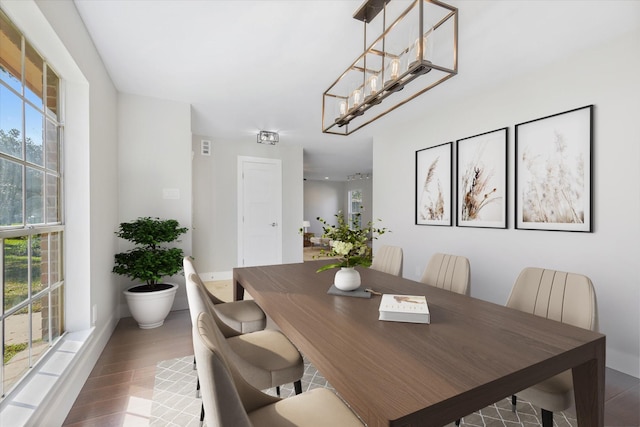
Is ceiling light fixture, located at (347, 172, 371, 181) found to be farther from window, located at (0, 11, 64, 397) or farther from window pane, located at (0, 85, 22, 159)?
window pane, located at (0, 85, 22, 159)

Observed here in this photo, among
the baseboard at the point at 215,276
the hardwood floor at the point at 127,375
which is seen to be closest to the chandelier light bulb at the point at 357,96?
the hardwood floor at the point at 127,375

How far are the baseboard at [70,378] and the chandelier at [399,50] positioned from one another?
2277 mm

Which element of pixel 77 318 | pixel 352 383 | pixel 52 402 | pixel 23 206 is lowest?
pixel 52 402

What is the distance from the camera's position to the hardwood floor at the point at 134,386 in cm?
168

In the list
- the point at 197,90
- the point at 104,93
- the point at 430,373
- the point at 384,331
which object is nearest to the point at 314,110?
the point at 197,90

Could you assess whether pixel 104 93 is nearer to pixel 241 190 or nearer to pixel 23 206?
pixel 23 206

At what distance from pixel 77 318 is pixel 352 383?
88.3 inches

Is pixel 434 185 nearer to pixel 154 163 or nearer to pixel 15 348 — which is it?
pixel 154 163

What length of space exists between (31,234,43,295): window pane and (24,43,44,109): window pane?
2.53 ft

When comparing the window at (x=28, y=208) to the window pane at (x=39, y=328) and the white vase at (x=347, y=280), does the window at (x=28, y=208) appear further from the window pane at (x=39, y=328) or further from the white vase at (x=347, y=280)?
the white vase at (x=347, y=280)

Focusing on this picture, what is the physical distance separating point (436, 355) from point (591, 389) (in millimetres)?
668

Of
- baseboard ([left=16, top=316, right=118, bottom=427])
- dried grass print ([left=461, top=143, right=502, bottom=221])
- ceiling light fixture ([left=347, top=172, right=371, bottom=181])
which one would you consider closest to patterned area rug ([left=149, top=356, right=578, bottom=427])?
baseboard ([left=16, top=316, right=118, bottom=427])

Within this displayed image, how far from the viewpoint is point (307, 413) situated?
1000mm

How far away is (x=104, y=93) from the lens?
2.65m
